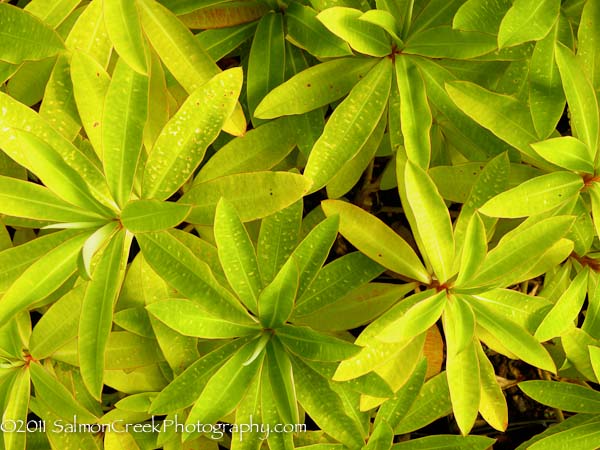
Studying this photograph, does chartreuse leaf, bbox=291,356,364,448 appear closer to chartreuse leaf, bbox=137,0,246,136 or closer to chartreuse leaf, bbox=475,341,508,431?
chartreuse leaf, bbox=475,341,508,431

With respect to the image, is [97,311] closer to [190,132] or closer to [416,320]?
[190,132]

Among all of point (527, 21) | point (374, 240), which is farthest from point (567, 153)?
point (374, 240)

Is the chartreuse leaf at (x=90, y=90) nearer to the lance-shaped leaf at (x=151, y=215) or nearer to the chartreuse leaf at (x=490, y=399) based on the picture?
the lance-shaped leaf at (x=151, y=215)

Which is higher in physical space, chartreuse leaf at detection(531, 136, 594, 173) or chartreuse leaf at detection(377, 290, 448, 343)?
chartreuse leaf at detection(531, 136, 594, 173)

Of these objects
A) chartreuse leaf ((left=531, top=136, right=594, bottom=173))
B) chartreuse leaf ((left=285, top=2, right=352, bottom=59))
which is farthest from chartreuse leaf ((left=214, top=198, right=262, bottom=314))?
chartreuse leaf ((left=531, top=136, right=594, bottom=173))

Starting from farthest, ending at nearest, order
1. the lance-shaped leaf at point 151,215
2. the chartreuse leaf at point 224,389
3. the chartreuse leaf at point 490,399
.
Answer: the chartreuse leaf at point 490,399 → the chartreuse leaf at point 224,389 → the lance-shaped leaf at point 151,215

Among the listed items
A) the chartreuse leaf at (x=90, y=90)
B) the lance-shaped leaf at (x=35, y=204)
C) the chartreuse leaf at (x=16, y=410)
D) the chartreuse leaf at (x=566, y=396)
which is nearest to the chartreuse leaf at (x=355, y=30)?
the chartreuse leaf at (x=90, y=90)
